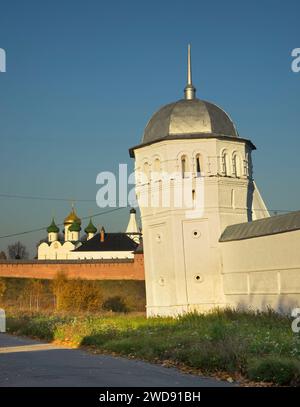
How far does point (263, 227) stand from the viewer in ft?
59.2

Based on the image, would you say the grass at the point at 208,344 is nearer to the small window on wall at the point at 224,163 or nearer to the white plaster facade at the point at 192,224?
the white plaster facade at the point at 192,224

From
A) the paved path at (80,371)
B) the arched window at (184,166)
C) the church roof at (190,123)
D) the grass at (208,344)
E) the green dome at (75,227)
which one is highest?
the green dome at (75,227)

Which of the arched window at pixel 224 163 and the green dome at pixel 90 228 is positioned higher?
the green dome at pixel 90 228

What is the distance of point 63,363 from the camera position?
962 cm

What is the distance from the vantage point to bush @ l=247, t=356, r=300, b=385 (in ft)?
25.1

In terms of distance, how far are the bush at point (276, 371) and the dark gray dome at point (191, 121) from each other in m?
13.3

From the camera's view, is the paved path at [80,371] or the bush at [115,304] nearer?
the paved path at [80,371]

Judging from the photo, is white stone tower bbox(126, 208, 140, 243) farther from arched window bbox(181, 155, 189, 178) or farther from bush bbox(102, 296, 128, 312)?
arched window bbox(181, 155, 189, 178)

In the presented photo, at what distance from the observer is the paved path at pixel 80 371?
7.66 metres

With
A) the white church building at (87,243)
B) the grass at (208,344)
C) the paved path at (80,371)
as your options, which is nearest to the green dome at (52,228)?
the white church building at (87,243)

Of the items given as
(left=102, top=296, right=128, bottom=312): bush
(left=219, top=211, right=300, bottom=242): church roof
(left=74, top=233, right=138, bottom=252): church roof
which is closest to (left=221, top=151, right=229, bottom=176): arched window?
(left=219, top=211, right=300, bottom=242): church roof

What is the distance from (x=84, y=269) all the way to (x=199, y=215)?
93.4ft

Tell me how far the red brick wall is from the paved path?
117ft

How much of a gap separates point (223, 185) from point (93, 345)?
9.47 metres
